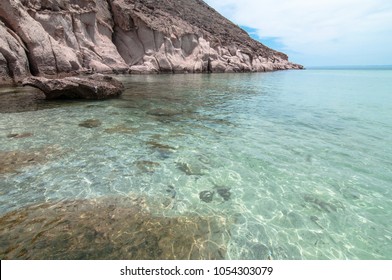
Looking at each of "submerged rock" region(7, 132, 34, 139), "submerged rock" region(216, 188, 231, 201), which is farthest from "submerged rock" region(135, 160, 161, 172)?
"submerged rock" region(7, 132, 34, 139)

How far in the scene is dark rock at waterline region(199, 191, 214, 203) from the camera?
527cm

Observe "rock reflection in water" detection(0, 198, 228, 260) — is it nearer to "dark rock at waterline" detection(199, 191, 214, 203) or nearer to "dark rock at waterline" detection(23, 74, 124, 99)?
"dark rock at waterline" detection(199, 191, 214, 203)

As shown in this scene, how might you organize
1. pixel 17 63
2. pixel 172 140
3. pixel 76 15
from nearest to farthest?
pixel 172 140 < pixel 17 63 < pixel 76 15

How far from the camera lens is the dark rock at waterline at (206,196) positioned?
527cm

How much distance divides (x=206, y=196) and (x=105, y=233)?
2228mm

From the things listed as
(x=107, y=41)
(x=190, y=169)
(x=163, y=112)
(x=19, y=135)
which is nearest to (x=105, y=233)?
(x=190, y=169)

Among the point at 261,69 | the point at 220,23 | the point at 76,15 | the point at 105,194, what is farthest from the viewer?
the point at 220,23

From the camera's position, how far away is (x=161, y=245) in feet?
12.9

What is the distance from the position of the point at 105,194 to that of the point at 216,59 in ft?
161

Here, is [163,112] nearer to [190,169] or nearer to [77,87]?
[77,87]

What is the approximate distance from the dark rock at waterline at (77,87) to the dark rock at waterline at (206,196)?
11.9m

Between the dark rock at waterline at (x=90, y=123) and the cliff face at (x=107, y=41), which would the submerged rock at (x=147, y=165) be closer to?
the dark rock at waterline at (x=90, y=123)
